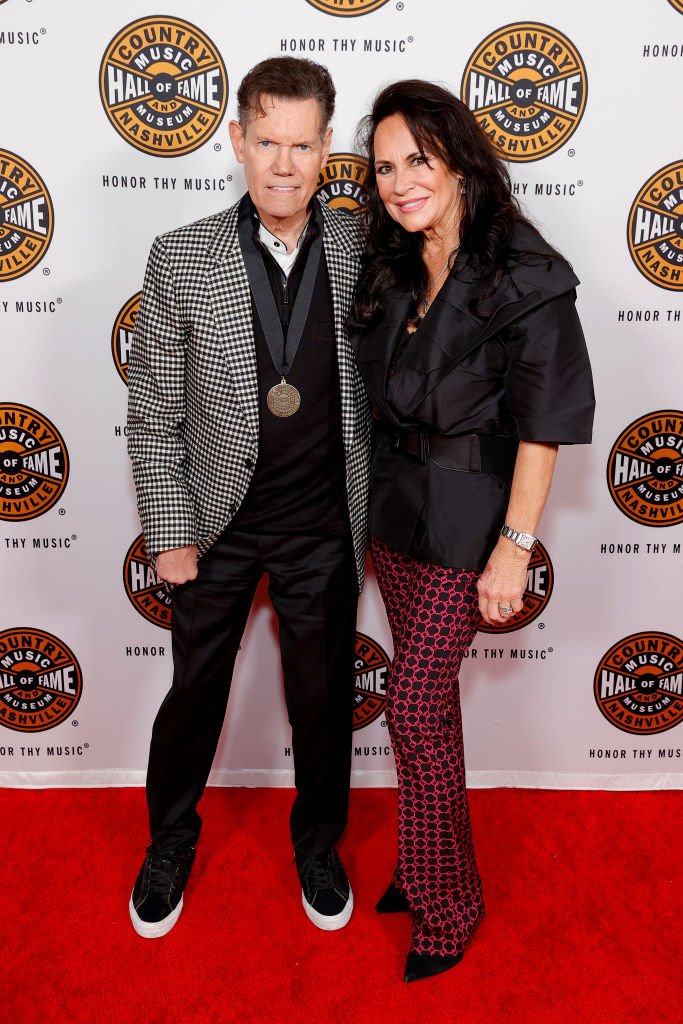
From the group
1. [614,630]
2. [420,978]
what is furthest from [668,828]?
[420,978]

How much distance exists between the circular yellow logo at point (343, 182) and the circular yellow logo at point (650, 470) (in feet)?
3.23

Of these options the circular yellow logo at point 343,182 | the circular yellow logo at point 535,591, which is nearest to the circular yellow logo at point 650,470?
the circular yellow logo at point 535,591

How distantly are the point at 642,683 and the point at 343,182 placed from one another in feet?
5.64

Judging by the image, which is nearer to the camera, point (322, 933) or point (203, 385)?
point (203, 385)

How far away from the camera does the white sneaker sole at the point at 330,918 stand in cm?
212

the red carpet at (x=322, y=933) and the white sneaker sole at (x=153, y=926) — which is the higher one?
the white sneaker sole at (x=153, y=926)

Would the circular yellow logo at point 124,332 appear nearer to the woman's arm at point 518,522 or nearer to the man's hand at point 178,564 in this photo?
the man's hand at point 178,564

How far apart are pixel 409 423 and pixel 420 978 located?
1278mm

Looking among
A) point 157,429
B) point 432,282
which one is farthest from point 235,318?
point 432,282

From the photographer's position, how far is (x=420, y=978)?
1.98 meters

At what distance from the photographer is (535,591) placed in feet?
8.39

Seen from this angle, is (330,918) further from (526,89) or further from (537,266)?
(526,89)

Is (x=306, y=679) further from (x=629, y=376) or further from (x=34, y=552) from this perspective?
(x=629, y=376)

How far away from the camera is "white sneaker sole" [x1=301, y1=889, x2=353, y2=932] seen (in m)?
2.12
